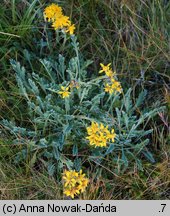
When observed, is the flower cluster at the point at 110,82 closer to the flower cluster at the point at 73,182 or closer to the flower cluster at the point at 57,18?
the flower cluster at the point at 57,18

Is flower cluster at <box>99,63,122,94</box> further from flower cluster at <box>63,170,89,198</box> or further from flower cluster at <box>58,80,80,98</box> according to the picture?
flower cluster at <box>63,170,89,198</box>

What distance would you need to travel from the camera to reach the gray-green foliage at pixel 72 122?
74.0 inches

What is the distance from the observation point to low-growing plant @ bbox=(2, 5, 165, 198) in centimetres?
188

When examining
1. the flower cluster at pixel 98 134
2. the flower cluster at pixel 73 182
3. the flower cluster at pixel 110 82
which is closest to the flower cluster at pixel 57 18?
the flower cluster at pixel 110 82

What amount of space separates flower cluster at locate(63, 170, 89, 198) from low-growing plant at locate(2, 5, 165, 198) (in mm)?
72

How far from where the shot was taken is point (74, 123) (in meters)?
1.88

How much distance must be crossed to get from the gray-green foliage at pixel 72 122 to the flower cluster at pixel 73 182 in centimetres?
8

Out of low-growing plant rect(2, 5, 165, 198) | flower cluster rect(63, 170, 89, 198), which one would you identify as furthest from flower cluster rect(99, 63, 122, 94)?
flower cluster rect(63, 170, 89, 198)

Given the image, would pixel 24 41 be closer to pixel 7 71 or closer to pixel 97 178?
pixel 7 71

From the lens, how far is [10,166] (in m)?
1.94

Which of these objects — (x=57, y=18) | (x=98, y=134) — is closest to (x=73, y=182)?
(x=98, y=134)

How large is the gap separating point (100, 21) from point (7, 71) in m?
0.51

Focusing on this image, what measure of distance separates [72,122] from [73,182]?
27 centimetres

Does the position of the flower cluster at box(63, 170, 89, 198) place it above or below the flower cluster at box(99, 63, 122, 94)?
below
